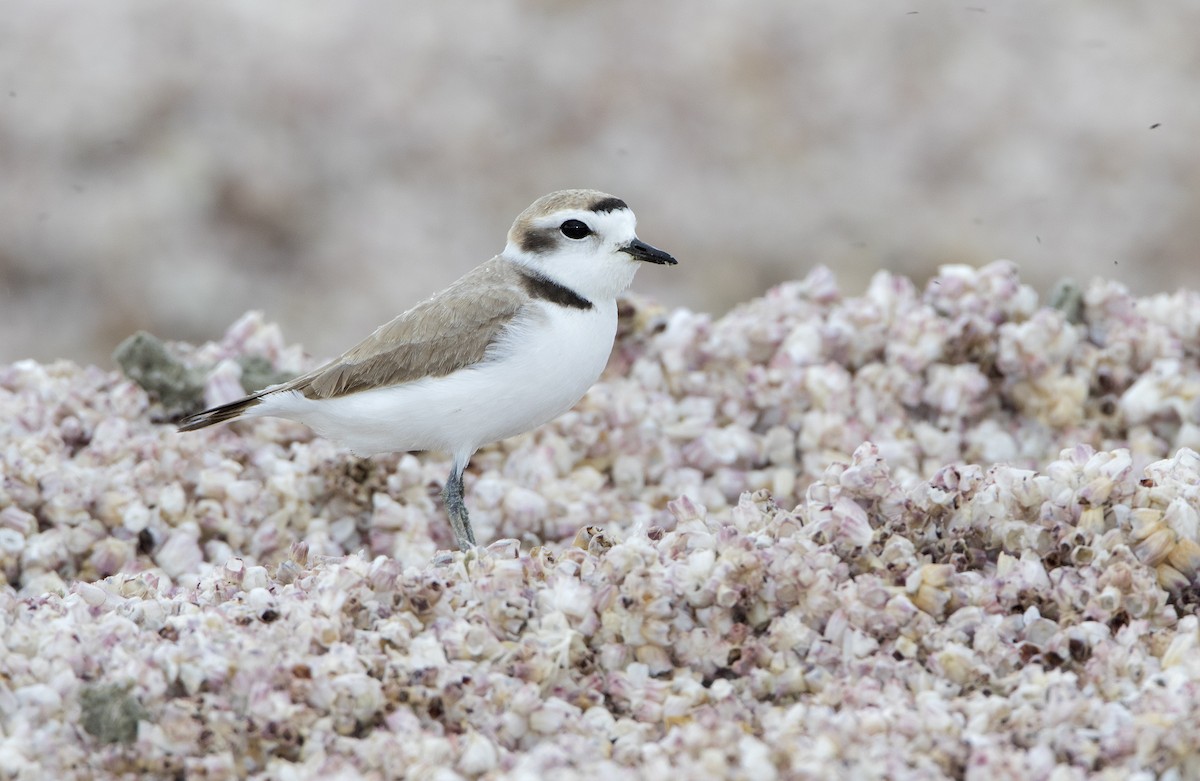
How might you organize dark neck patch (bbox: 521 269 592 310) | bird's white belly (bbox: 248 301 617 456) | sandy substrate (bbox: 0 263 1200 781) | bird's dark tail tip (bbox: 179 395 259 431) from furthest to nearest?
1. bird's dark tail tip (bbox: 179 395 259 431)
2. dark neck patch (bbox: 521 269 592 310)
3. bird's white belly (bbox: 248 301 617 456)
4. sandy substrate (bbox: 0 263 1200 781)

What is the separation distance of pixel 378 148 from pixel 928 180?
4.49 meters

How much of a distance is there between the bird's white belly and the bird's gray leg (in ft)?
0.23

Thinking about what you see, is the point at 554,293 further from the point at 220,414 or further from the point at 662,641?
the point at 662,641

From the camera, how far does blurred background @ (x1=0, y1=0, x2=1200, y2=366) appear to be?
10.8 meters

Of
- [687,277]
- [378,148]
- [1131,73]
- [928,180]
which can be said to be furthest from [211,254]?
[1131,73]

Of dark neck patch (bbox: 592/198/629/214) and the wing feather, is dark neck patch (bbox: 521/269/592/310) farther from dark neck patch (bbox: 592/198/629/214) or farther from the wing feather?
dark neck patch (bbox: 592/198/629/214)

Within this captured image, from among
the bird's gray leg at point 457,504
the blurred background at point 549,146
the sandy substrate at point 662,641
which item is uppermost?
the blurred background at point 549,146

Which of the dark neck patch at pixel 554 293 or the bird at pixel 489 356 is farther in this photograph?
the dark neck patch at pixel 554 293

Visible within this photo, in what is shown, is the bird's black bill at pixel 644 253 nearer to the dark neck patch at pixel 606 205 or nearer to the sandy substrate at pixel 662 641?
the dark neck patch at pixel 606 205

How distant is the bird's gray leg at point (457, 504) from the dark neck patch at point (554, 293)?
62cm

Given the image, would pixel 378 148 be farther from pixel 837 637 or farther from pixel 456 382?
pixel 837 637

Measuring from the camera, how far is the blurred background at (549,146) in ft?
35.3

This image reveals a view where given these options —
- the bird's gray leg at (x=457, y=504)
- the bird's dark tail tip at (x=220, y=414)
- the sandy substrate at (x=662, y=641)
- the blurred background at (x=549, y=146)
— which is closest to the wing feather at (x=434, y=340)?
the bird's dark tail tip at (x=220, y=414)

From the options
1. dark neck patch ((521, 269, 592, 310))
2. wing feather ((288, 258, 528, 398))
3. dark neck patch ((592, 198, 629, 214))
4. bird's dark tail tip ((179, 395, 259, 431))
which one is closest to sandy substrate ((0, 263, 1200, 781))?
bird's dark tail tip ((179, 395, 259, 431))
